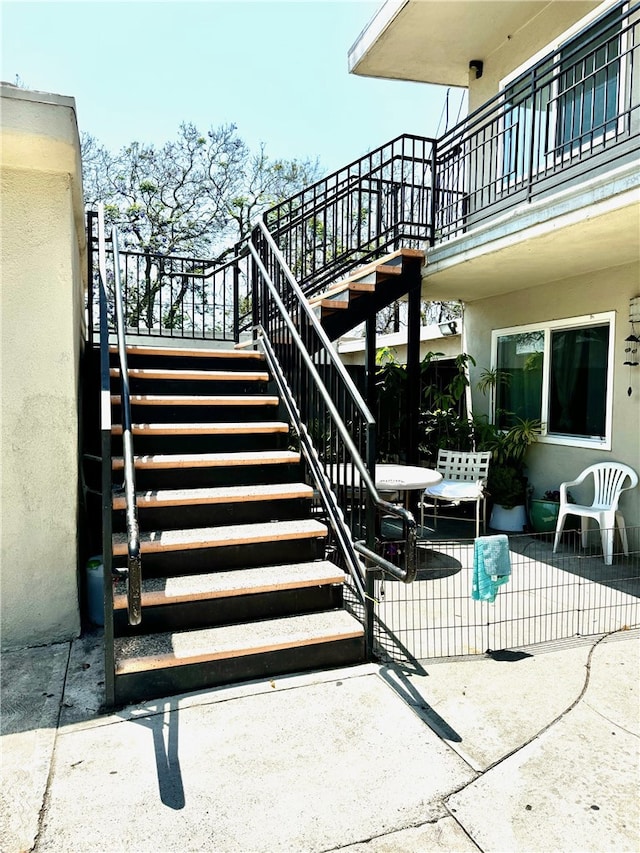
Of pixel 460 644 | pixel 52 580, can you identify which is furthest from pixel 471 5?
pixel 52 580

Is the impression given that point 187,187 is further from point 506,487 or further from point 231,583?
point 231,583

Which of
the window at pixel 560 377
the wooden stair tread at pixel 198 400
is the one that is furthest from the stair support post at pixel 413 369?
A: the wooden stair tread at pixel 198 400

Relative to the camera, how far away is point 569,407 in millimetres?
5852

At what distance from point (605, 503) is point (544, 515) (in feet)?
2.10

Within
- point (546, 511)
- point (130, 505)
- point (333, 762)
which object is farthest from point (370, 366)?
point (333, 762)

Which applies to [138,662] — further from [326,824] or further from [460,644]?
[460,644]

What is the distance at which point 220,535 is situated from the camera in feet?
10.1

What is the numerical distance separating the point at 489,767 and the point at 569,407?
14.9 feet

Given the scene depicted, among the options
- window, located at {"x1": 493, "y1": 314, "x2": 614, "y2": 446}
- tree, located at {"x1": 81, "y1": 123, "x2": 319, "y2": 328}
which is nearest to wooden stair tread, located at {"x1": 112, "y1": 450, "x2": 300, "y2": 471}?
window, located at {"x1": 493, "y1": 314, "x2": 614, "y2": 446}

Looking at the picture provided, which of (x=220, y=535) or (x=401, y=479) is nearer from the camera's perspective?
(x=220, y=535)

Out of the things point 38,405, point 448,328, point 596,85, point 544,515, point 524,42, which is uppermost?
point 524,42

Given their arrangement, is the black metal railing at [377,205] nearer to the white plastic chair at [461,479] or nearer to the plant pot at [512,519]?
the white plastic chair at [461,479]

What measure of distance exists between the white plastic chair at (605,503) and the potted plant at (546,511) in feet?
0.58

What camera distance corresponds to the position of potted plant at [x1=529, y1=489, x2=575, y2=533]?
5512mm
